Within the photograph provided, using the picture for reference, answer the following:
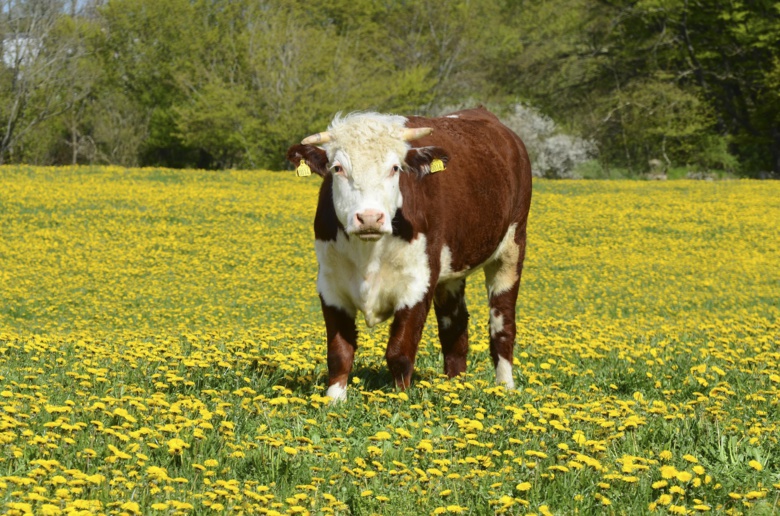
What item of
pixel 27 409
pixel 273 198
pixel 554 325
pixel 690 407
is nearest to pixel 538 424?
pixel 690 407

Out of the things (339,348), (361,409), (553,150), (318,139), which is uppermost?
(553,150)

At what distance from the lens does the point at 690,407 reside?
6.84 metres

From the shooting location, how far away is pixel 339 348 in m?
7.55

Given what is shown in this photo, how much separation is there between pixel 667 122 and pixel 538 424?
49098mm

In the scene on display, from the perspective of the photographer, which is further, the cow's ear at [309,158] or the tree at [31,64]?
the tree at [31,64]

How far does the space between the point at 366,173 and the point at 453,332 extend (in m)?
2.52

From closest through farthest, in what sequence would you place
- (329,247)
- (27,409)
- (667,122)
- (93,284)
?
(27,409) → (329,247) → (93,284) → (667,122)

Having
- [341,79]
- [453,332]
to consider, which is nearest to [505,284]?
[453,332]

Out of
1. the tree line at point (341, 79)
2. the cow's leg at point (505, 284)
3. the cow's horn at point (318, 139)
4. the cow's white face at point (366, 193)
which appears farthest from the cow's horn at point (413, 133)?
the tree line at point (341, 79)

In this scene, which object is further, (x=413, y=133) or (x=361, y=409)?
(x=413, y=133)

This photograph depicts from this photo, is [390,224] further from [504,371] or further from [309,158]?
[504,371]

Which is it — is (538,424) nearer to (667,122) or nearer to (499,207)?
(499,207)

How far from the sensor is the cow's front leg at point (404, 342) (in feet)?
25.1

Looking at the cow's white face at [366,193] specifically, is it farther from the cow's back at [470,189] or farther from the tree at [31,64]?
the tree at [31,64]
